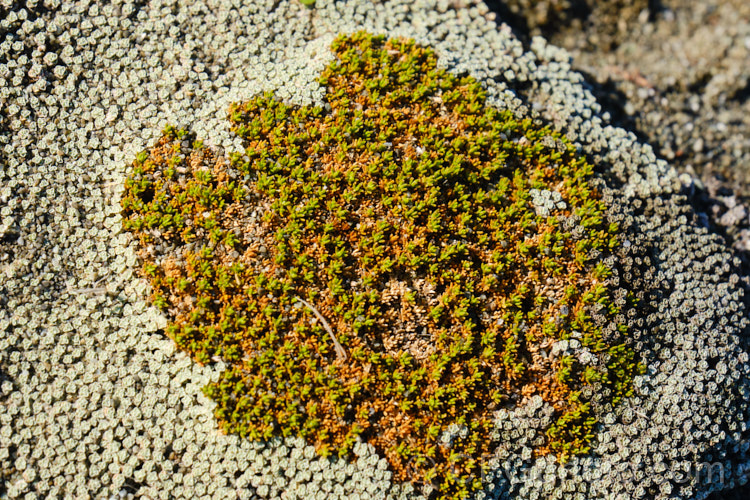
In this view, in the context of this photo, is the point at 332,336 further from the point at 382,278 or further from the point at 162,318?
the point at 162,318

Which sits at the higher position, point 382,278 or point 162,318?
point 382,278

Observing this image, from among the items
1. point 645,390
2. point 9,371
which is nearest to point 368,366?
point 645,390

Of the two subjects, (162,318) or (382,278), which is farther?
(382,278)

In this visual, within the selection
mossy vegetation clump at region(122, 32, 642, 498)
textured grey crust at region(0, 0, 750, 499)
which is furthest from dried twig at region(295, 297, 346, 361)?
textured grey crust at region(0, 0, 750, 499)

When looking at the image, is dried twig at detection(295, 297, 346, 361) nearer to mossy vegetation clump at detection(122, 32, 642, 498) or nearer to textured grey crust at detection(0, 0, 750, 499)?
mossy vegetation clump at detection(122, 32, 642, 498)

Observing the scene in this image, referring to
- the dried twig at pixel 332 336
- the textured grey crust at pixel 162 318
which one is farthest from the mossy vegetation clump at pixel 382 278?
the textured grey crust at pixel 162 318

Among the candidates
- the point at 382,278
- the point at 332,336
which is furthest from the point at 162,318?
the point at 382,278
